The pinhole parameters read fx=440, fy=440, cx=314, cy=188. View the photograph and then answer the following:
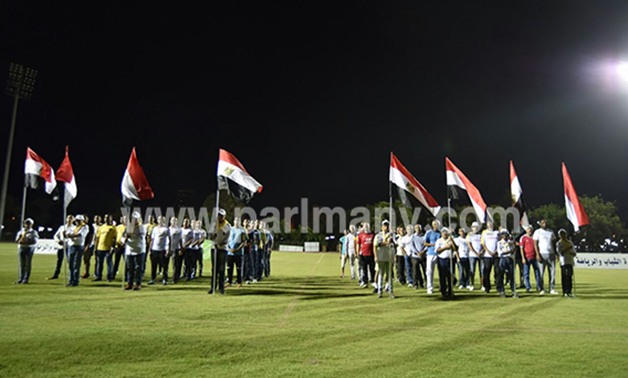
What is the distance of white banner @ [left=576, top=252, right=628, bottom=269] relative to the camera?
1388 inches

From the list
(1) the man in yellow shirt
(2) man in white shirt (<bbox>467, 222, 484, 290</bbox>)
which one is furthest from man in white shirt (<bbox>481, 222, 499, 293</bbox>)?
(1) the man in yellow shirt

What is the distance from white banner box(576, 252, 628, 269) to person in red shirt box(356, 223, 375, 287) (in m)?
27.5

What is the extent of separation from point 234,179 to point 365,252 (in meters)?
5.24

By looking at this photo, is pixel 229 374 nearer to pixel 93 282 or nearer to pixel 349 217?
pixel 93 282

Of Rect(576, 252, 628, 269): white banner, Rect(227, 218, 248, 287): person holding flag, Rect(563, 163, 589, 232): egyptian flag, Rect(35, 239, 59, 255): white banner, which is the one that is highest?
Rect(563, 163, 589, 232): egyptian flag

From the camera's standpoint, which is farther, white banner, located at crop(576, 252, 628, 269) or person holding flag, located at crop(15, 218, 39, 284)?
white banner, located at crop(576, 252, 628, 269)

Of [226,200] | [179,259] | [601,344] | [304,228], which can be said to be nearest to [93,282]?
[179,259]

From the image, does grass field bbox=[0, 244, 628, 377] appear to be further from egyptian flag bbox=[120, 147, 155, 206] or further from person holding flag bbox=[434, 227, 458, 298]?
egyptian flag bbox=[120, 147, 155, 206]

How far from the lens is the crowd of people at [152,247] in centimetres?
1388

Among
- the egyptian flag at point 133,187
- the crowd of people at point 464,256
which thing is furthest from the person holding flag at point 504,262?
the egyptian flag at point 133,187

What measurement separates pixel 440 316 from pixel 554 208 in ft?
300

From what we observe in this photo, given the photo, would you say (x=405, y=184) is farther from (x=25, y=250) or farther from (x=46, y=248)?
(x=46, y=248)

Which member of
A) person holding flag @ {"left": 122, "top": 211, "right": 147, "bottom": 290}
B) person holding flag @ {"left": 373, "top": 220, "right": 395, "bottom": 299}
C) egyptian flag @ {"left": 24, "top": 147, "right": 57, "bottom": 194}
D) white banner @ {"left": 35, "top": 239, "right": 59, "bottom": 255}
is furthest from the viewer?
white banner @ {"left": 35, "top": 239, "right": 59, "bottom": 255}

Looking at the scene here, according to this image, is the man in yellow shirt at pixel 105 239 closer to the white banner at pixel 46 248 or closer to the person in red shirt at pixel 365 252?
the person in red shirt at pixel 365 252
